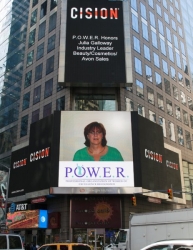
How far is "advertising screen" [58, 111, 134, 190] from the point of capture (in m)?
37.5

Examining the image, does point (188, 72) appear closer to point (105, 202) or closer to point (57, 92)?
point (57, 92)

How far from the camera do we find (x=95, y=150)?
3941 centimetres

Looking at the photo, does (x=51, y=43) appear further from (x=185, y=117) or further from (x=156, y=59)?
(x=185, y=117)

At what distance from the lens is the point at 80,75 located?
43688 millimetres

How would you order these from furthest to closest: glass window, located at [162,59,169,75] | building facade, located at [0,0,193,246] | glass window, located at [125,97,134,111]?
glass window, located at [162,59,169,75]
glass window, located at [125,97,134,111]
building facade, located at [0,0,193,246]

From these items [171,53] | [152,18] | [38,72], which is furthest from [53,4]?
[171,53]

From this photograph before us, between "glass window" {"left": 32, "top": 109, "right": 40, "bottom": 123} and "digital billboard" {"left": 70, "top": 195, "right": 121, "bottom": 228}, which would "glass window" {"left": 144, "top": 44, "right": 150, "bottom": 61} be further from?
"digital billboard" {"left": 70, "top": 195, "right": 121, "bottom": 228}

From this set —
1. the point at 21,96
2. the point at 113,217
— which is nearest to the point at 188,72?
the point at 21,96

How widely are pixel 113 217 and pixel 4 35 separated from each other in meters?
45.2

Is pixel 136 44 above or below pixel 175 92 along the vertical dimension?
above

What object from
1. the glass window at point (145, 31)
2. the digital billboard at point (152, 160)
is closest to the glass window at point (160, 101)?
the digital billboard at point (152, 160)

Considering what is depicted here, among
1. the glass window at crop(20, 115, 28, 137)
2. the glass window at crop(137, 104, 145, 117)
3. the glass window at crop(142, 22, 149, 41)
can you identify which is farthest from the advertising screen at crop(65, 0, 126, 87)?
the glass window at crop(20, 115, 28, 137)

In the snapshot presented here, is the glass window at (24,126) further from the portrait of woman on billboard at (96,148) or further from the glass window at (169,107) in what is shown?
the glass window at (169,107)

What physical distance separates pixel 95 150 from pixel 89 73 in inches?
447
